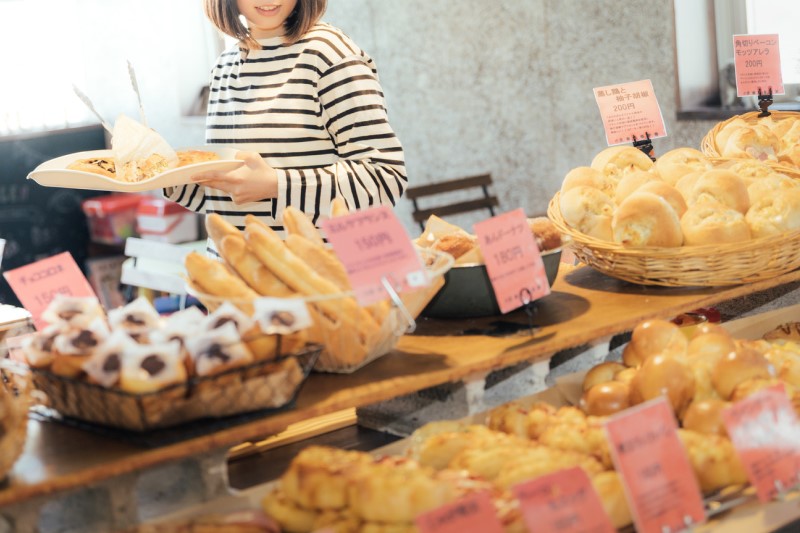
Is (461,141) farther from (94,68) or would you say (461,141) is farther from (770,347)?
(770,347)

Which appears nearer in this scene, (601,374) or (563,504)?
(563,504)

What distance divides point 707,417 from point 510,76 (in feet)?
11.8

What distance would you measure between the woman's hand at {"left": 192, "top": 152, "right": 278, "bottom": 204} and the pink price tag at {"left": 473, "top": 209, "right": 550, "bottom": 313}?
69cm

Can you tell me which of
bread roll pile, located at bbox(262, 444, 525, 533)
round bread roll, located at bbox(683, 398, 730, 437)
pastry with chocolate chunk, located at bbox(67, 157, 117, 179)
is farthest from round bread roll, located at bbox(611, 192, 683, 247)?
pastry with chocolate chunk, located at bbox(67, 157, 117, 179)

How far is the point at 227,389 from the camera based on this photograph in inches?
47.0

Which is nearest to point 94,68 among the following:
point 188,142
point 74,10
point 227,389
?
point 74,10

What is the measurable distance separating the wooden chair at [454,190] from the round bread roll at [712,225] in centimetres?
303

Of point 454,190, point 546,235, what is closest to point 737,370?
point 546,235

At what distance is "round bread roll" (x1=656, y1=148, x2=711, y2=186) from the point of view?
6.59 feet

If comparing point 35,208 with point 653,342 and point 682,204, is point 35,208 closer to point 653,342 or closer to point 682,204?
point 682,204

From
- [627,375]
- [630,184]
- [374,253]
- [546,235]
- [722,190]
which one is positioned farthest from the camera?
[630,184]

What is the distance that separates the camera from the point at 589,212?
71.8 inches

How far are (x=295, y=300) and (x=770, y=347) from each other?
86cm

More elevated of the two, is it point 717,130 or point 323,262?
point 323,262
